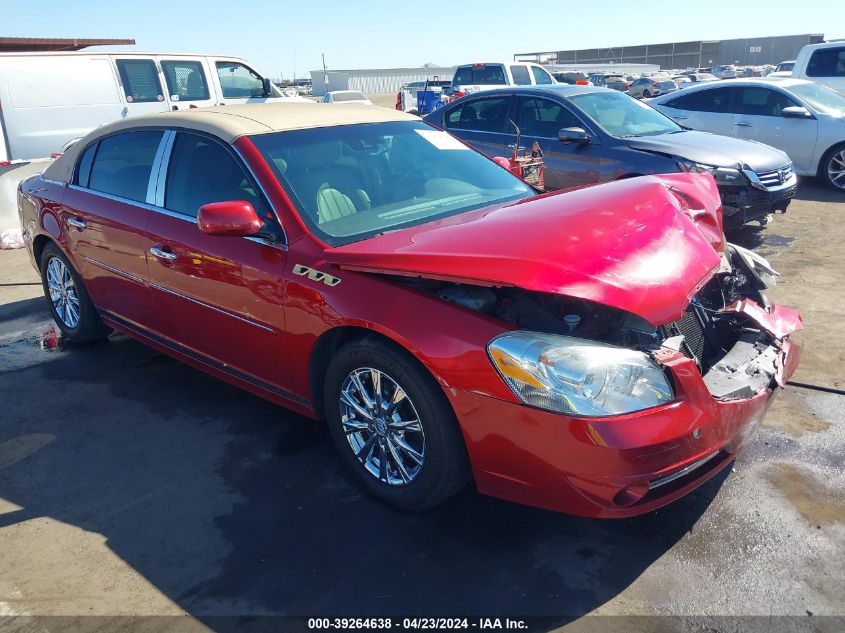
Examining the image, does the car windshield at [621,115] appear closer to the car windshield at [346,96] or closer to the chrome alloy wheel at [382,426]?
the chrome alloy wheel at [382,426]

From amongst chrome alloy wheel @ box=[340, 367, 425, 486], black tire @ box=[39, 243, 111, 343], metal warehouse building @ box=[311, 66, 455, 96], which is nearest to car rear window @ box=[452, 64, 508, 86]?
black tire @ box=[39, 243, 111, 343]

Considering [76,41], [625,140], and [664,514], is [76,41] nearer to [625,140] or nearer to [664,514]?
[625,140]

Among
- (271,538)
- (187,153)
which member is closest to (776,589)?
(271,538)

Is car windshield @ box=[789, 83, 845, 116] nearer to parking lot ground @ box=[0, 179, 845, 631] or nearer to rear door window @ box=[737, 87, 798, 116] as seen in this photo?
rear door window @ box=[737, 87, 798, 116]

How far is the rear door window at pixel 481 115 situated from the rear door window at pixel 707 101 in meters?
3.91

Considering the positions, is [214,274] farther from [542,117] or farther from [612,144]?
[542,117]

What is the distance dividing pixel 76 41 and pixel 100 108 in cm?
436

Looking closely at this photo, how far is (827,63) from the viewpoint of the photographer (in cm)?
1188

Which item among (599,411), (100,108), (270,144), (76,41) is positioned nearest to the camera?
(599,411)

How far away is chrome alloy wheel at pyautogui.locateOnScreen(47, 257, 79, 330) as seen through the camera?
4969 mm

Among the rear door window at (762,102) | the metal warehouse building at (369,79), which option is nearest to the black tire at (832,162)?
the rear door window at (762,102)

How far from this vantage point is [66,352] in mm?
5070

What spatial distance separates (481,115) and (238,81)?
531cm

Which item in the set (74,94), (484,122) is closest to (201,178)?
(484,122)
